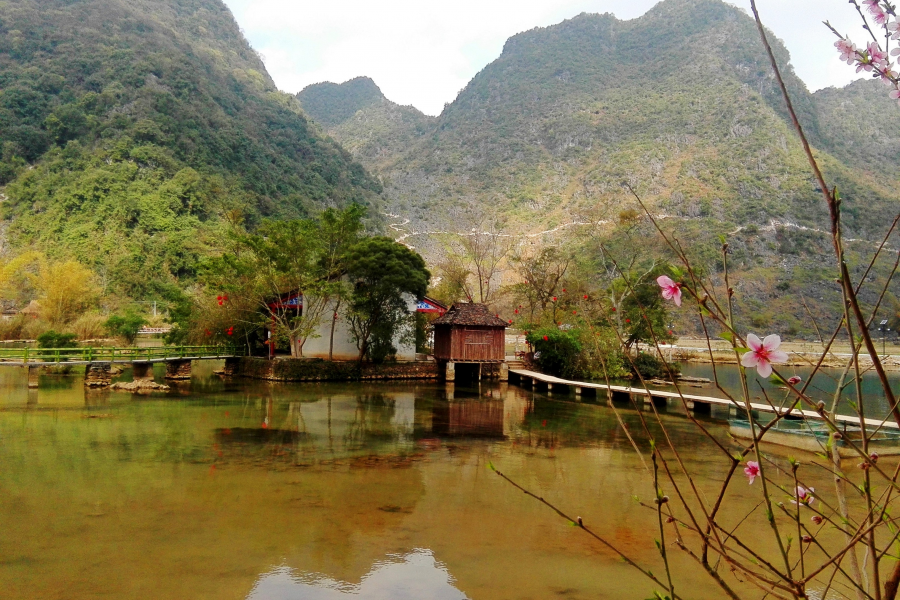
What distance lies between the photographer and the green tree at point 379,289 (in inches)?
1015

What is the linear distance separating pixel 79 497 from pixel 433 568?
5409mm

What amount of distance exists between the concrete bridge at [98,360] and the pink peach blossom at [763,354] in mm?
22711

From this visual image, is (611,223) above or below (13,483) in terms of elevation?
above

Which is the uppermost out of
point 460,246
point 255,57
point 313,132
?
point 255,57

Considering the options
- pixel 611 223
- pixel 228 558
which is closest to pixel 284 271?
pixel 228 558

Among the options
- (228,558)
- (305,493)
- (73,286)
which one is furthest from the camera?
(73,286)

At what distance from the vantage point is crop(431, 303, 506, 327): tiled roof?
2686 cm

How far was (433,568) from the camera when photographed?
22.6 feet

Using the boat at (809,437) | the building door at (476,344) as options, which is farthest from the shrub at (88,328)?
the boat at (809,437)

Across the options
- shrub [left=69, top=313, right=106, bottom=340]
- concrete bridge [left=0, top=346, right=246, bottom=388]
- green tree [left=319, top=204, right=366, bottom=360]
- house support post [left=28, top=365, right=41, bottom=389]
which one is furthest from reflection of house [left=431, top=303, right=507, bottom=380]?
shrub [left=69, top=313, right=106, bottom=340]

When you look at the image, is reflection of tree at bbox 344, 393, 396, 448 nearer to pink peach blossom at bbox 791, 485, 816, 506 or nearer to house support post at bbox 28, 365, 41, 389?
house support post at bbox 28, 365, 41, 389

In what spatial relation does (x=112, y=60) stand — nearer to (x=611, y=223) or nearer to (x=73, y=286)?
(x=73, y=286)

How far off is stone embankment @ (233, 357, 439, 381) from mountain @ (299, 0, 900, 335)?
29612 mm

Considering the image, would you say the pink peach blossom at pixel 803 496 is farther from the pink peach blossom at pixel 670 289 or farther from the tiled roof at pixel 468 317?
the tiled roof at pixel 468 317
